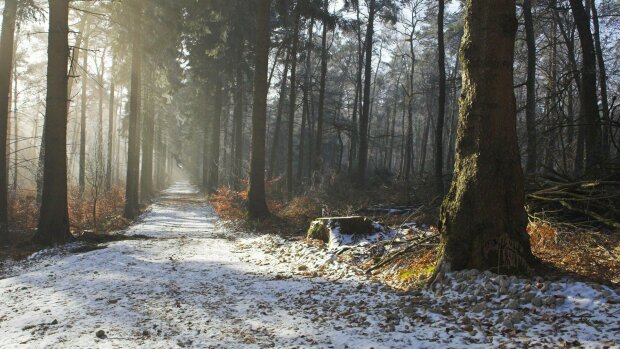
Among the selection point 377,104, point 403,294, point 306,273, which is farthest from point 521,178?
point 377,104

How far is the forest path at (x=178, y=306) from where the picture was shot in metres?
4.29

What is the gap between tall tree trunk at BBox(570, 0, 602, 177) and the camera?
788 cm

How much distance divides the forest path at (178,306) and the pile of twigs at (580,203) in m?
3.49

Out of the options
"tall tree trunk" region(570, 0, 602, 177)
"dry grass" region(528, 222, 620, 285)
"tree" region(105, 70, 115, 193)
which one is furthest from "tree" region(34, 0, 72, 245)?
"tree" region(105, 70, 115, 193)

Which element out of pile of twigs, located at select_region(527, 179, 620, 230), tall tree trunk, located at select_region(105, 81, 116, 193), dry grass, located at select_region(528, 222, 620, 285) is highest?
tall tree trunk, located at select_region(105, 81, 116, 193)

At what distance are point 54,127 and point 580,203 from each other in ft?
36.2

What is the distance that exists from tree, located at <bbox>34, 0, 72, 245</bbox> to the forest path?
4.91 ft

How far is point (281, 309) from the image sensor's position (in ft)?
17.4

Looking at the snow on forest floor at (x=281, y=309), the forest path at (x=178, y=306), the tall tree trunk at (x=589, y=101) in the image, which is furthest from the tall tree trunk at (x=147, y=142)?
the tall tree trunk at (x=589, y=101)

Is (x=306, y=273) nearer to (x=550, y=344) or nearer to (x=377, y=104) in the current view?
(x=550, y=344)

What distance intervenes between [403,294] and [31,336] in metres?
4.32

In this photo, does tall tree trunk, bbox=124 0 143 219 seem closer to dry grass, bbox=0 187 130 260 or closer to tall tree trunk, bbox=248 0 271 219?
dry grass, bbox=0 187 130 260

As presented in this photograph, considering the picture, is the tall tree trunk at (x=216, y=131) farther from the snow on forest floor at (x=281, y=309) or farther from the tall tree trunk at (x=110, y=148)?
the snow on forest floor at (x=281, y=309)

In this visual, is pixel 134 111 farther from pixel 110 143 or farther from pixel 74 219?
pixel 110 143
